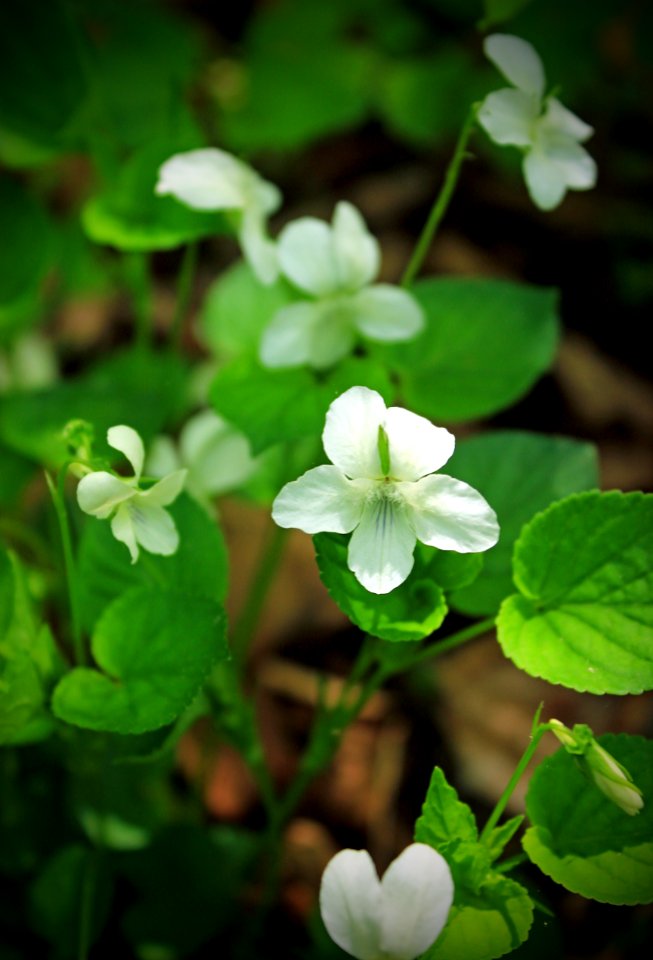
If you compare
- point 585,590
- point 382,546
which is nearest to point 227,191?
point 382,546

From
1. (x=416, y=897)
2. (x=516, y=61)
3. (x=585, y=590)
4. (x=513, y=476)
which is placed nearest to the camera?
(x=416, y=897)

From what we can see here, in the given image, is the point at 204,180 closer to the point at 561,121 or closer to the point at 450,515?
the point at 561,121

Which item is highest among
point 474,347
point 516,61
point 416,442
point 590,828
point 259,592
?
point 516,61

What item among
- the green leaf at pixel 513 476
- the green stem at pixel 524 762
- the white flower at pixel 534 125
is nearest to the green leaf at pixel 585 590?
the green stem at pixel 524 762

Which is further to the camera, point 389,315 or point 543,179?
point 389,315

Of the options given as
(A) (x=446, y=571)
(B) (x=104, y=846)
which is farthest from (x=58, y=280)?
(A) (x=446, y=571)

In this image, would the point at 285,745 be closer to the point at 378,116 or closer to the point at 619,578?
the point at 619,578

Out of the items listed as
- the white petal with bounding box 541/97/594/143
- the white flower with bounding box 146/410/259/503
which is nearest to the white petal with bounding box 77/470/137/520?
the white flower with bounding box 146/410/259/503
